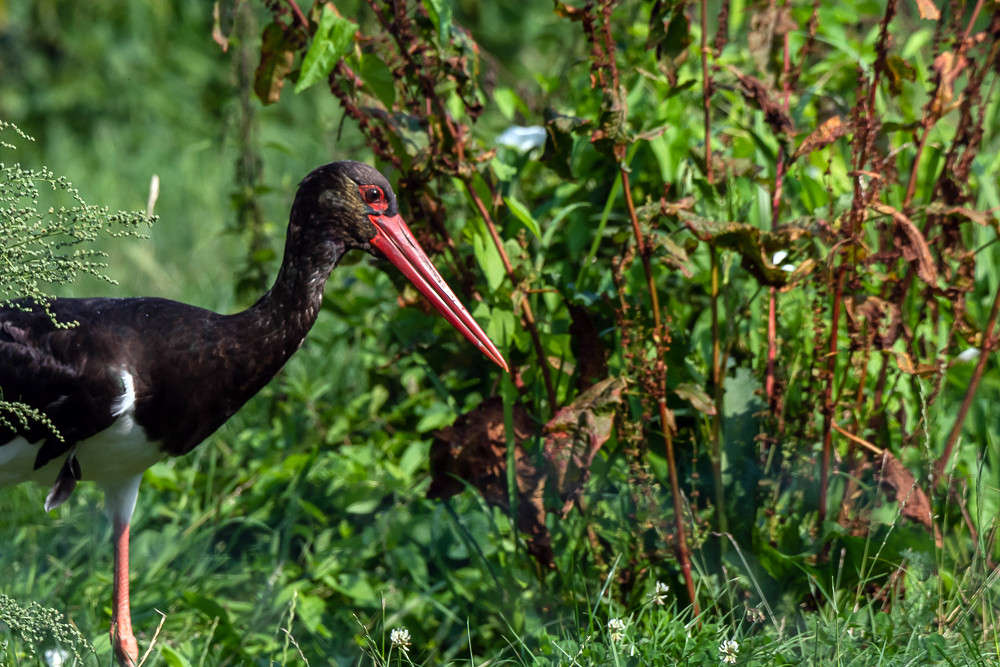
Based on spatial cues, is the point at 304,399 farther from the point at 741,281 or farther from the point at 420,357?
the point at 741,281

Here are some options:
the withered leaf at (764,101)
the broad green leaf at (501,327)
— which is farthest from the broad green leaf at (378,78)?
the withered leaf at (764,101)

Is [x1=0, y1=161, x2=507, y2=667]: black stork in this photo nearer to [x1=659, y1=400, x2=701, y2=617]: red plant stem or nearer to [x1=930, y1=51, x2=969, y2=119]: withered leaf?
[x1=659, y1=400, x2=701, y2=617]: red plant stem

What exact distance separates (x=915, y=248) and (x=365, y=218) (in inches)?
47.2

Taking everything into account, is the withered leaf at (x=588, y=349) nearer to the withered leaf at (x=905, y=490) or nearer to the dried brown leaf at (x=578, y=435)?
the dried brown leaf at (x=578, y=435)

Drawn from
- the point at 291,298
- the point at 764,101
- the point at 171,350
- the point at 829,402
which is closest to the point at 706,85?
the point at 764,101

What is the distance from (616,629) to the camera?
196 centimetres

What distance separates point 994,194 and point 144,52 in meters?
5.32

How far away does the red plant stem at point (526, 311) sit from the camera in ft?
7.59

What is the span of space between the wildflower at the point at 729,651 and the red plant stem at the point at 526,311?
2.24 ft

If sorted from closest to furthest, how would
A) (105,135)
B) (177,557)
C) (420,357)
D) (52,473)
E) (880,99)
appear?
1. (52,473)
2. (420,357)
3. (177,557)
4. (880,99)
5. (105,135)

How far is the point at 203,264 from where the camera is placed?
5.18m

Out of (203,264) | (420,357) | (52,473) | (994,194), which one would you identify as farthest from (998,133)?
(203,264)

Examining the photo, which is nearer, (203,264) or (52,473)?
(52,473)

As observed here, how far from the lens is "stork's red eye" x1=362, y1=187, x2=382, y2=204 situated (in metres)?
2.32
